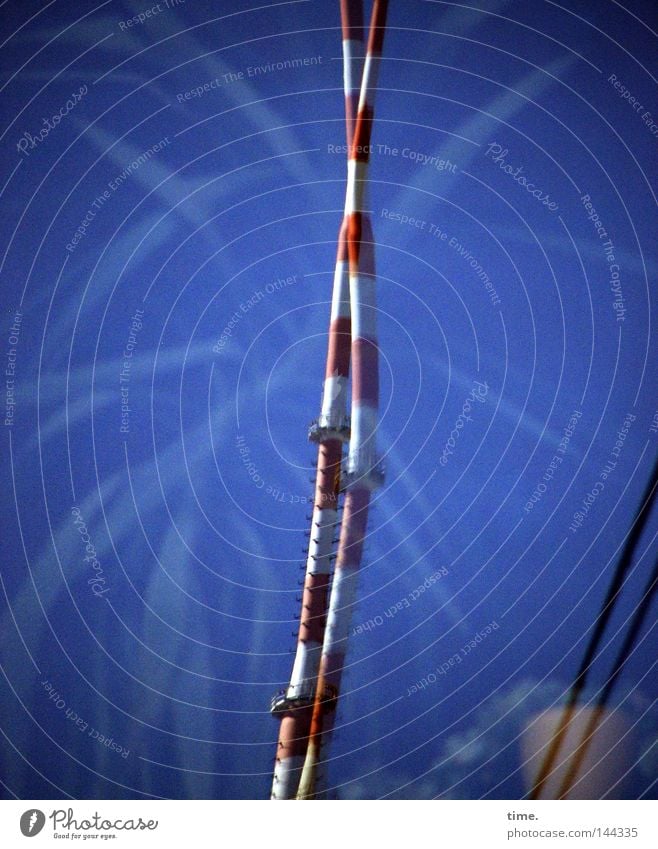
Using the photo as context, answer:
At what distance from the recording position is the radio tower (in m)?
5.80

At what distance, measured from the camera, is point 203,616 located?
584 centimetres

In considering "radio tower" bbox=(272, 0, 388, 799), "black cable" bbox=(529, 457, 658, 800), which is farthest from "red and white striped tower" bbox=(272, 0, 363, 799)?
"black cable" bbox=(529, 457, 658, 800)

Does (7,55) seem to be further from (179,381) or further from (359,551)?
(359,551)

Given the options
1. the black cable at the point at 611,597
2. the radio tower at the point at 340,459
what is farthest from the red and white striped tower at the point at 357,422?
the black cable at the point at 611,597

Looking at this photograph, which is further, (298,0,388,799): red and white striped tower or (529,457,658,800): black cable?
(298,0,388,799): red and white striped tower

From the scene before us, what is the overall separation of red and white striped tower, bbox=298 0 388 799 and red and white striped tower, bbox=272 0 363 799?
0.06 metres

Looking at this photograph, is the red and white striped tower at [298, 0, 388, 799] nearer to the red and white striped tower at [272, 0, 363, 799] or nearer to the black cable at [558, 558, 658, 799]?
the red and white striped tower at [272, 0, 363, 799]

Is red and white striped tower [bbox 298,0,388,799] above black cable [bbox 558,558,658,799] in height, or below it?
above

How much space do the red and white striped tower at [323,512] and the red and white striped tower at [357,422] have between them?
0.06 m

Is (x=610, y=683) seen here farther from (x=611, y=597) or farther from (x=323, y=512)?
(x=323, y=512)

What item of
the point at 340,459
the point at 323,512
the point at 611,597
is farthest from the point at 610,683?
the point at 340,459

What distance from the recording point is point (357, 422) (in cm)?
608

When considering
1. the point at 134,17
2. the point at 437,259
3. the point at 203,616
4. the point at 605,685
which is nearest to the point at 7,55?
the point at 134,17

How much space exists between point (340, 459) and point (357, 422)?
259 mm
